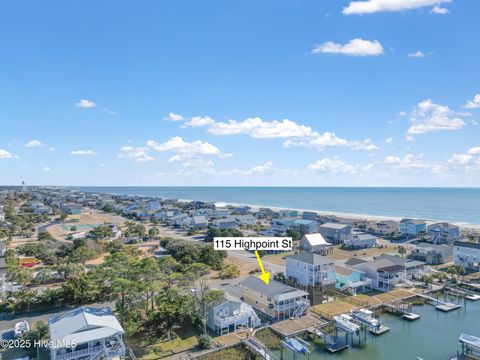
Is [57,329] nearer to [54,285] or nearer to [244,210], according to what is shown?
[54,285]

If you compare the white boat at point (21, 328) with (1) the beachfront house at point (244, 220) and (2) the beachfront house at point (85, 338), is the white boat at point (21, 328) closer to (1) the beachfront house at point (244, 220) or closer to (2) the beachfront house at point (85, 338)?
(2) the beachfront house at point (85, 338)

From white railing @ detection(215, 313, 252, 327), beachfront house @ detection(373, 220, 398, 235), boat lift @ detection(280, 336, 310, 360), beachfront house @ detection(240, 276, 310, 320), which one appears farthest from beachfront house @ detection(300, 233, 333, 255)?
beachfront house @ detection(373, 220, 398, 235)

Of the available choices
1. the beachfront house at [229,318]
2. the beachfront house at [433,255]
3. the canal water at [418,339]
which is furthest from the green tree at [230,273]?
the beachfront house at [433,255]

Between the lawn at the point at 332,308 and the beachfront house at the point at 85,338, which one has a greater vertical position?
the beachfront house at the point at 85,338

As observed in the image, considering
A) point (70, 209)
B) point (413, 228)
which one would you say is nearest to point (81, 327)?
point (413, 228)

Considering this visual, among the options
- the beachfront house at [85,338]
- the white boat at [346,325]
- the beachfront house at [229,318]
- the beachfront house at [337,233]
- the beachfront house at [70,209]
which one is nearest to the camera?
the beachfront house at [85,338]

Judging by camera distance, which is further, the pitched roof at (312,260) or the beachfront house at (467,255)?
the beachfront house at (467,255)
